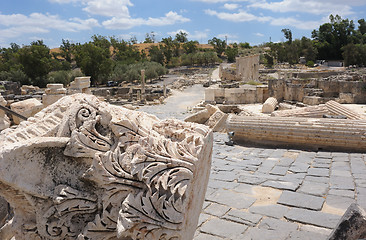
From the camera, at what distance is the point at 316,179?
4156 millimetres

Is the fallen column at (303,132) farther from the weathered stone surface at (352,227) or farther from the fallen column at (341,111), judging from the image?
the weathered stone surface at (352,227)

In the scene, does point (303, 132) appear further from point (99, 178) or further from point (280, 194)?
point (99, 178)

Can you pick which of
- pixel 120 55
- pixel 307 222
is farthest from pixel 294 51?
pixel 307 222

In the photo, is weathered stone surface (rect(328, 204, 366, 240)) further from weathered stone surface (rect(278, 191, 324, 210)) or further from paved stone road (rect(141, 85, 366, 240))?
weathered stone surface (rect(278, 191, 324, 210))

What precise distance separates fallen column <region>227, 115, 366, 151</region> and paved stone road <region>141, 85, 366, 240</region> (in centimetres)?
29

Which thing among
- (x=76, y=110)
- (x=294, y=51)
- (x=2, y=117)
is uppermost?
(x=294, y=51)

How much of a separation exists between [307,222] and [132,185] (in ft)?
6.65

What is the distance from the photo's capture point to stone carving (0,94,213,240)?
180 cm

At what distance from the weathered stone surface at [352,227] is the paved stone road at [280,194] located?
103 cm

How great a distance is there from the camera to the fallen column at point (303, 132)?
5.48 m

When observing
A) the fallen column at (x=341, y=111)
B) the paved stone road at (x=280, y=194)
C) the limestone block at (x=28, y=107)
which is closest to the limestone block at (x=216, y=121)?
the paved stone road at (x=280, y=194)

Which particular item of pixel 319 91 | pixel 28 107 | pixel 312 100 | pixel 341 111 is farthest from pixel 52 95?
pixel 319 91

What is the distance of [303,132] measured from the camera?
5.92 m

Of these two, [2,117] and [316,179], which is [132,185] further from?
[2,117]
